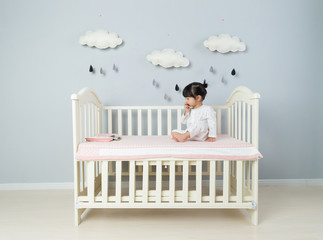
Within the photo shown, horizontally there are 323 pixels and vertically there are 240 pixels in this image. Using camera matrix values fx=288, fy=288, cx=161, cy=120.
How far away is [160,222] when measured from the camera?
71.4 inches

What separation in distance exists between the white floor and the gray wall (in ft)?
1.89

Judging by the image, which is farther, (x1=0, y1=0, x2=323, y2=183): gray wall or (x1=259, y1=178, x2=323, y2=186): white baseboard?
(x1=259, y1=178, x2=323, y2=186): white baseboard

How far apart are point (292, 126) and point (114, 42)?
177 cm

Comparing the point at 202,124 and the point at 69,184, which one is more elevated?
the point at 202,124

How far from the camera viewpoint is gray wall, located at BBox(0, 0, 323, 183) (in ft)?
8.30

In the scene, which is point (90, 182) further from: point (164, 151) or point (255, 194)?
point (255, 194)

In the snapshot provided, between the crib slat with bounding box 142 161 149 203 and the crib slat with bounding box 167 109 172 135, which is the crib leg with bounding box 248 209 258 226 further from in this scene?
the crib slat with bounding box 167 109 172 135

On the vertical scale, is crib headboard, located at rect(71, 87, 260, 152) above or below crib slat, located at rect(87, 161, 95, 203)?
above

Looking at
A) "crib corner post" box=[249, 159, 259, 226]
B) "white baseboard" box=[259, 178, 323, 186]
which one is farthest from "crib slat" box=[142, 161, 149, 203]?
"white baseboard" box=[259, 178, 323, 186]

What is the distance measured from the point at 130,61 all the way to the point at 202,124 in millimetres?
1011

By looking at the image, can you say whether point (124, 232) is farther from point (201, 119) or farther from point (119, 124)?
point (119, 124)

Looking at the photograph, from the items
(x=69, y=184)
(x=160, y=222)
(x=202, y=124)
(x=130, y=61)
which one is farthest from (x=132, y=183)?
(x=130, y=61)

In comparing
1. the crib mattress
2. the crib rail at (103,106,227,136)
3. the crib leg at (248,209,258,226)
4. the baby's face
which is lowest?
the crib leg at (248,209,258,226)

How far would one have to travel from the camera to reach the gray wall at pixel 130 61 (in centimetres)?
253
